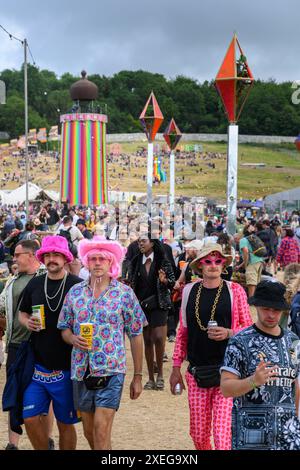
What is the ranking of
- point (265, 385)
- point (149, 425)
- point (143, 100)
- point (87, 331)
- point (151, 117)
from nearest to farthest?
point (265, 385) < point (87, 331) < point (149, 425) < point (151, 117) < point (143, 100)

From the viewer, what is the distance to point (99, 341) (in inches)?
189

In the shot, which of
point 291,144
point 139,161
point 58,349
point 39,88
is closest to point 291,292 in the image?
point 58,349

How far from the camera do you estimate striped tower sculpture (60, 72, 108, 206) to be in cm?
3188

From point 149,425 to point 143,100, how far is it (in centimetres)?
13183

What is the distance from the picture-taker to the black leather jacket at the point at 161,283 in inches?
324

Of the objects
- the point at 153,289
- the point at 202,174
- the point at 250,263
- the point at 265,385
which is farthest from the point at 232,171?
the point at 202,174

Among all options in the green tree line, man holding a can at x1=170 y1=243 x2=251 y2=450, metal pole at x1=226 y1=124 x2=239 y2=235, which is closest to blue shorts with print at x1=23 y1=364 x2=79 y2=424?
man holding a can at x1=170 y1=243 x2=251 y2=450

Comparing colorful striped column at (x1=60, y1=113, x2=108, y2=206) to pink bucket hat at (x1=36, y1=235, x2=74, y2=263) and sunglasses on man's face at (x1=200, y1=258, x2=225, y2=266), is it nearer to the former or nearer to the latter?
pink bucket hat at (x1=36, y1=235, x2=74, y2=263)

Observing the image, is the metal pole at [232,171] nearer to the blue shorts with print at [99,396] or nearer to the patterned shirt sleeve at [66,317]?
the patterned shirt sleeve at [66,317]

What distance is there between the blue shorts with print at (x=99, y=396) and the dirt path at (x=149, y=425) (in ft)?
4.76

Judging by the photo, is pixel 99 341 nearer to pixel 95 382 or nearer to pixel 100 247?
pixel 95 382

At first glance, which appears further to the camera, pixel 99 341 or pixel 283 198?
pixel 283 198

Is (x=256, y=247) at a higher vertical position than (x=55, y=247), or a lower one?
lower

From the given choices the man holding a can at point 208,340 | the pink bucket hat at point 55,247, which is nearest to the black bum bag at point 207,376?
the man holding a can at point 208,340
